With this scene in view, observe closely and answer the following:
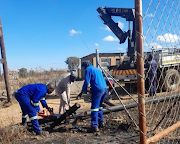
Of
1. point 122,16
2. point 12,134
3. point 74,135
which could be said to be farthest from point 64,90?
point 122,16

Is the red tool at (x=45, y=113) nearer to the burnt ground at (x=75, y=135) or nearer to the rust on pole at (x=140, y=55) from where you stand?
the burnt ground at (x=75, y=135)

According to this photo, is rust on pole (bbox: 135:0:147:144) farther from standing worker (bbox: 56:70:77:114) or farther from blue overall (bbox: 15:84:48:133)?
standing worker (bbox: 56:70:77:114)

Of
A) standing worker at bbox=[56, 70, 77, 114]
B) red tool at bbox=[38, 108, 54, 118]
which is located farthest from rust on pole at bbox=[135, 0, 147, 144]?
standing worker at bbox=[56, 70, 77, 114]

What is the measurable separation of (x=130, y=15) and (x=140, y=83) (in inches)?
365

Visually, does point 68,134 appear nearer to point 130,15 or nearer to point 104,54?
point 130,15

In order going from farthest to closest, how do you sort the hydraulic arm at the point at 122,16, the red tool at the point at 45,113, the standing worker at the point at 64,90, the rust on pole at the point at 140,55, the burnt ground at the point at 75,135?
the hydraulic arm at the point at 122,16, the standing worker at the point at 64,90, the red tool at the point at 45,113, the burnt ground at the point at 75,135, the rust on pole at the point at 140,55

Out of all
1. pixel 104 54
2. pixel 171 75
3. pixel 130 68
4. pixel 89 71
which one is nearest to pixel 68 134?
pixel 89 71

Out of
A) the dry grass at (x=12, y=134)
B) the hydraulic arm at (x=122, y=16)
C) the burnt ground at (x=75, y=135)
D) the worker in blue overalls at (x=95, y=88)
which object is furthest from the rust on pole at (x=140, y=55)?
the hydraulic arm at (x=122, y=16)

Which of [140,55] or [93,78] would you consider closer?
[140,55]

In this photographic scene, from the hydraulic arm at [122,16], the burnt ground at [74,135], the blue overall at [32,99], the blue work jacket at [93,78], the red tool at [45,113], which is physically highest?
the hydraulic arm at [122,16]

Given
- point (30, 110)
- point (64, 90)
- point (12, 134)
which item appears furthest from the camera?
point (64, 90)

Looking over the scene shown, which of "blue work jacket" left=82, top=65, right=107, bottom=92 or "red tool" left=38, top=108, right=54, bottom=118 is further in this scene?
"red tool" left=38, top=108, right=54, bottom=118

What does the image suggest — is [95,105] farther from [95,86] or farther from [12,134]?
[12,134]

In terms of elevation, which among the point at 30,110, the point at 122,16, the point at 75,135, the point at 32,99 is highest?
the point at 122,16
